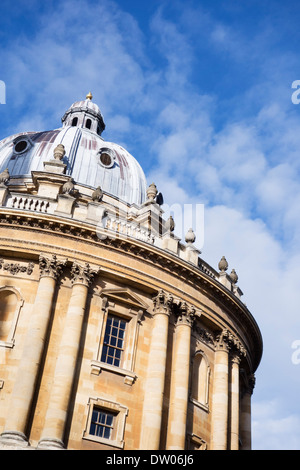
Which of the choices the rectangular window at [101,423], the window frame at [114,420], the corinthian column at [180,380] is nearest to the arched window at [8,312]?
the window frame at [114,420]

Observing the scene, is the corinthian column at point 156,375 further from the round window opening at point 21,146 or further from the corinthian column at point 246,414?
the round window opening at point 21,146

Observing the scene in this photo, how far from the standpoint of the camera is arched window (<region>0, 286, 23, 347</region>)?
88.0ft

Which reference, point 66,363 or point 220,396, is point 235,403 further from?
point 66,363

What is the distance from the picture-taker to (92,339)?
27.6 metres

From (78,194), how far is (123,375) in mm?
13479

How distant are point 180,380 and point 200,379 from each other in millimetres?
2869

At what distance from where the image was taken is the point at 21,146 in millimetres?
43531

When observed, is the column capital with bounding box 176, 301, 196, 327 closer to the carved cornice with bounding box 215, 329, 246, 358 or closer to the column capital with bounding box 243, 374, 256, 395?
the carved cornice with bounding box 215, 329, 246, 358

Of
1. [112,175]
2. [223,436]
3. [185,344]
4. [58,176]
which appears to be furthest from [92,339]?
[112,175]

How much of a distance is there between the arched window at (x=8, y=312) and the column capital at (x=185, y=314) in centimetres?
733

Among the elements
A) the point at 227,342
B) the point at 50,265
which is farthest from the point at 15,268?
the point at 227,342

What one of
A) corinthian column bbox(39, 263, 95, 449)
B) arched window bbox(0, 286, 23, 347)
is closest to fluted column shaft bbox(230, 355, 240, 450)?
corinthian column bbox(39, 263, 95, 449)

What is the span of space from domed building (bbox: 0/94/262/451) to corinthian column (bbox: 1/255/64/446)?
0.04 m
